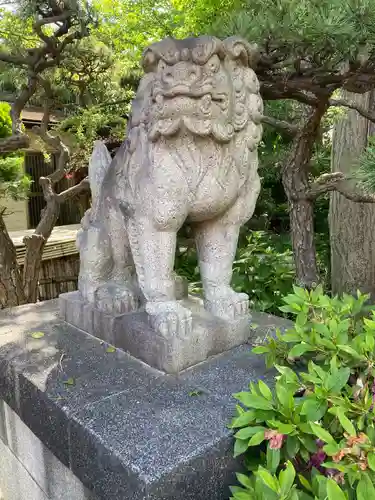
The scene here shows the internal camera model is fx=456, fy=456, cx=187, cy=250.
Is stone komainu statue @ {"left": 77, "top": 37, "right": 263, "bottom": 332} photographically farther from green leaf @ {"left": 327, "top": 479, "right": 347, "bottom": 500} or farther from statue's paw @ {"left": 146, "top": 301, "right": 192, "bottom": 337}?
green leaf @ {"left": 327, "top": 479, "right": 347, "bottom": 500}

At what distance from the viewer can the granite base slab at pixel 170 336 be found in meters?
1.60

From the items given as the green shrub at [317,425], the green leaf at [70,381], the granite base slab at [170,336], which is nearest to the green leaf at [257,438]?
the green shrub at [317,425]

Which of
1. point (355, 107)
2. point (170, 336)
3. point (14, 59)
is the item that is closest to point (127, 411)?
point (170, 336)

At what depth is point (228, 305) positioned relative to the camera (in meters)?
1.79

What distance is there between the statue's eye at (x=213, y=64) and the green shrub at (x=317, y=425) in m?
0.81

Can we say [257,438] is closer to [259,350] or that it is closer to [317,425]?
[317,425]

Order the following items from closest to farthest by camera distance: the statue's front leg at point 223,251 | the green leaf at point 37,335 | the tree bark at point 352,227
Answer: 1. the statue's front leg at point 223,251
2. the green leaf at point 37,335
3. the tree bark at point 352,227

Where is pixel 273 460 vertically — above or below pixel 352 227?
below

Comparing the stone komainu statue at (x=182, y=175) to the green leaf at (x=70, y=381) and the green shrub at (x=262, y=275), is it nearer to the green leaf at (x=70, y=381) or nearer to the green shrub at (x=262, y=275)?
the green leaf at (x=70, y=381)

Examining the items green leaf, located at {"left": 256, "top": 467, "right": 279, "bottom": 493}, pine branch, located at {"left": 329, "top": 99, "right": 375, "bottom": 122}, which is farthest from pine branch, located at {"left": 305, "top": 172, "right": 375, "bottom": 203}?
green leaf, located at {"left": 256, "top": 467, "right": 279, "bottom": 493}

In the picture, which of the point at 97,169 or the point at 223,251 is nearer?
the point at 223,251

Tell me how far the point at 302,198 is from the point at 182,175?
5.41 ft

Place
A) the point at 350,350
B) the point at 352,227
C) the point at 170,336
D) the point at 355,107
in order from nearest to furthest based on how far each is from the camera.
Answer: the point at 350,350 → the point at 170,336 → the point at 355,107 → the point at 352,227

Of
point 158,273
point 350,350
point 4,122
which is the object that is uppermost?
point 4,122
